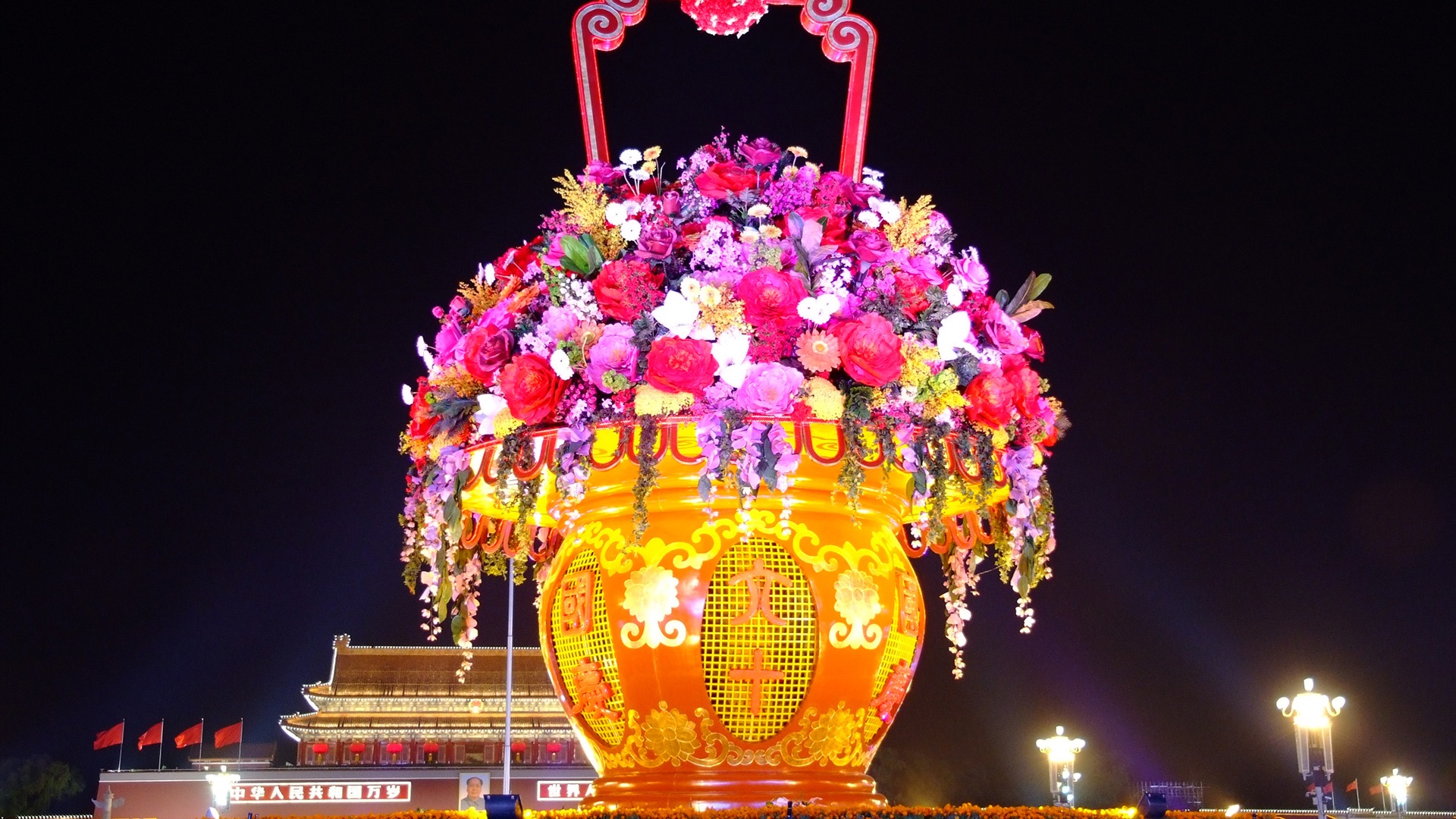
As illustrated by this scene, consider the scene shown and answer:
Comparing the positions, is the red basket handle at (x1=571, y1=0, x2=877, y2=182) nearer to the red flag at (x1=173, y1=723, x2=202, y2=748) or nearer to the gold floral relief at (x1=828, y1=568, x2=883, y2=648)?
the gold floral relief at (x1=828, y1=568, x2=883, y2=648)

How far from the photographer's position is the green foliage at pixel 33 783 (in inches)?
944

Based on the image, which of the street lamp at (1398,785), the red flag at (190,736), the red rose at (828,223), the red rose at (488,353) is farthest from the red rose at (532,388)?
the red flag at (190,736)

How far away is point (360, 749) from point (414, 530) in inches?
1048

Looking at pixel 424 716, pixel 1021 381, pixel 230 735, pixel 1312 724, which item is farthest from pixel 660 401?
pixel 424 716

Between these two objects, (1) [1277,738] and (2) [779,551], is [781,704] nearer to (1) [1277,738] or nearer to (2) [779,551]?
(2) [779,551]

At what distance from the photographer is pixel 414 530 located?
272cm

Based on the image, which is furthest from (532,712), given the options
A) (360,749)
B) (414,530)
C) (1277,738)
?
(414,530)

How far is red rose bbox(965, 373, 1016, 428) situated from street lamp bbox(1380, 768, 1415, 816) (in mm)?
20220

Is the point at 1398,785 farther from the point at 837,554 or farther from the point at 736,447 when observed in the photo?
the point at 736,447

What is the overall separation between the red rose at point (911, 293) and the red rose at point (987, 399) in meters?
0.17

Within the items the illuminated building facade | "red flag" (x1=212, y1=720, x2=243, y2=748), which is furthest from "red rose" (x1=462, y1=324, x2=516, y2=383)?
the illuminated building facade

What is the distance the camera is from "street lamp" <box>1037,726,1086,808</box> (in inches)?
640

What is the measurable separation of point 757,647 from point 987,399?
63cm

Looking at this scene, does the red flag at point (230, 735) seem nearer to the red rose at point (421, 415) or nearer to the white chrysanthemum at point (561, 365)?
the red rose at point (421, 415)
